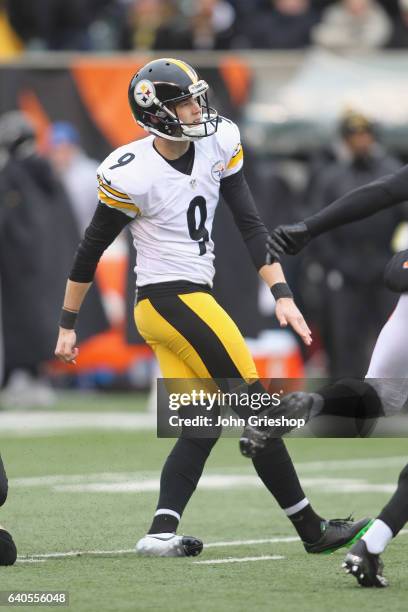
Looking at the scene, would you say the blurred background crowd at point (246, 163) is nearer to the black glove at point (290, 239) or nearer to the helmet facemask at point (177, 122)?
the helmet facemask at point (177, 122)

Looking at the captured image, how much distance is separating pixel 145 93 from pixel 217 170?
0.41 meters

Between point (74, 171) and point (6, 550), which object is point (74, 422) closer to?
point (74, 171)

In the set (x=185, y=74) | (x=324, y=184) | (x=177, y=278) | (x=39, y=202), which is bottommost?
(x=39, y=202)

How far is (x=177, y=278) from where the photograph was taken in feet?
20.0

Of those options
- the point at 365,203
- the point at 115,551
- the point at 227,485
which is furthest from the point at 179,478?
the point at 227,485

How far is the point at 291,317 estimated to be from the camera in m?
5.78

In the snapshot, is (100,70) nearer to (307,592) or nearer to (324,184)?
(324,184)

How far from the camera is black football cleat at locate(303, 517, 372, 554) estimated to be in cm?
614

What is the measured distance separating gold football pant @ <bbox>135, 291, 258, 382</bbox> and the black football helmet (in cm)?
63

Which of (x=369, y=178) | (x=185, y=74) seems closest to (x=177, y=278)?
(x=185, y=74)

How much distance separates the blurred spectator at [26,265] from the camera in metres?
12.6

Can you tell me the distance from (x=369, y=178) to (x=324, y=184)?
0.38 m

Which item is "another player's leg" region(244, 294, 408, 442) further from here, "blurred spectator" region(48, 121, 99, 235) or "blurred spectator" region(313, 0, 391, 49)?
"blurred spectator" region(313, 0, 391, 49)

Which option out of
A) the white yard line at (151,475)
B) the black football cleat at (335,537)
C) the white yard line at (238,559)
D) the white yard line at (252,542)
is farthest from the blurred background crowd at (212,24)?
the white yard line at (238,559)
